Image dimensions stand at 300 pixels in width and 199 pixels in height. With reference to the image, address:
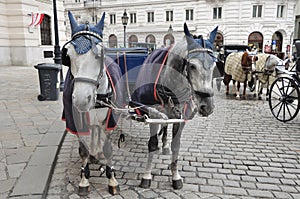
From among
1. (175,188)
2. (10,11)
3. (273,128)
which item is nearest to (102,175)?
(175,188)

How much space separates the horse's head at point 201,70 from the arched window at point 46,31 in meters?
19.4

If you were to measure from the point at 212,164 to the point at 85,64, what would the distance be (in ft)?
8.99

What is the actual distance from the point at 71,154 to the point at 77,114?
1.77 metres

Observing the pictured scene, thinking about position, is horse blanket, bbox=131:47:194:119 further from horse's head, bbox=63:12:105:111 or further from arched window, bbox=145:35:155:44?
arched window, bbox=145:35:155:44

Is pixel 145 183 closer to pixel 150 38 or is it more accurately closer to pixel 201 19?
pixel 201 19

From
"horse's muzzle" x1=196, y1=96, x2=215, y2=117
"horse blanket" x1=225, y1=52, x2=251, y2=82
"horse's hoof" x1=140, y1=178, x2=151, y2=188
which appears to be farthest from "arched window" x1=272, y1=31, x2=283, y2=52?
"horse's muzzle" x1=196, y1=96, x2=215, y2=117

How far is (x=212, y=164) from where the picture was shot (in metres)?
4.12

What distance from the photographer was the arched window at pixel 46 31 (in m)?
19.6

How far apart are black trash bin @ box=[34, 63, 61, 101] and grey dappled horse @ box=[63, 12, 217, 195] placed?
5.33 meters

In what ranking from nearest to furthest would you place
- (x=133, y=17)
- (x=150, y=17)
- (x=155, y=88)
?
(x=155, y=88) < (x=150, y=17) < (x=133, y=17)

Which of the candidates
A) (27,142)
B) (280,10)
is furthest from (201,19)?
(27,142)

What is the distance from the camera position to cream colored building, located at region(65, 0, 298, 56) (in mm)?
33344

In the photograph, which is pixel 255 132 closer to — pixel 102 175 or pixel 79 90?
pixel 102 175

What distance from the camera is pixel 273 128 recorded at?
6043 mm
